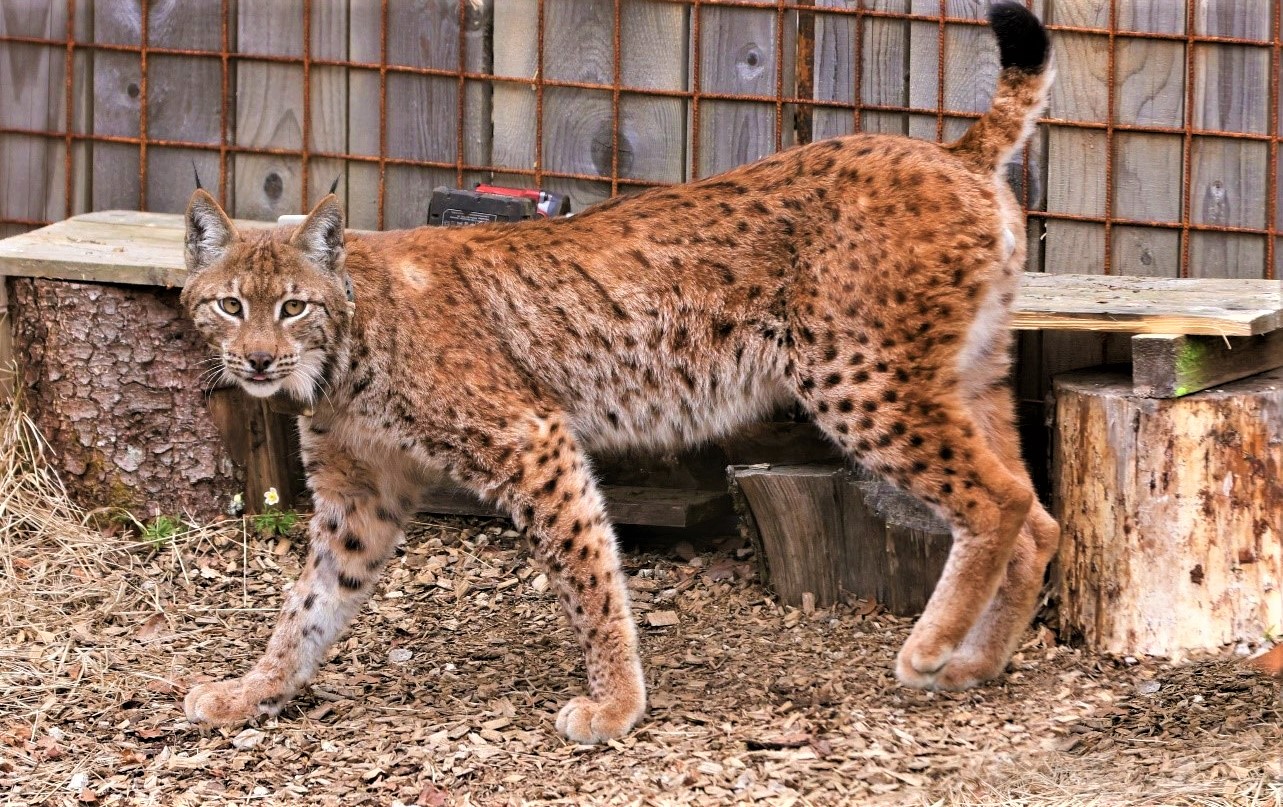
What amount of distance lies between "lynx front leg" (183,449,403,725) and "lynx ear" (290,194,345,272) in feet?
1.86

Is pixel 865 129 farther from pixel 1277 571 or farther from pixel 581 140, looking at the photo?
pixel 1277 571

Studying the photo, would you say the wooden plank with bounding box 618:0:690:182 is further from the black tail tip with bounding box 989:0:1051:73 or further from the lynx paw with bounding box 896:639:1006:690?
the lynx paw with bounding box 896:639:1006:690

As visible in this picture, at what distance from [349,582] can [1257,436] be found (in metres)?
2.60

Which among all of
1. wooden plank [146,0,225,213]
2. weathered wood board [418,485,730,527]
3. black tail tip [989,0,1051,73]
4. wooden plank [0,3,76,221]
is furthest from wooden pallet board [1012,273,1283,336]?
wooden plank [0,3,76,221]

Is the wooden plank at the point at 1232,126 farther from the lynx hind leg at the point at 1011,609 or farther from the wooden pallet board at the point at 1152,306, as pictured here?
the lynx hind leg at the point at 1011,609

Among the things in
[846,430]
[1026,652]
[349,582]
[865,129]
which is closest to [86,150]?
[349,582]

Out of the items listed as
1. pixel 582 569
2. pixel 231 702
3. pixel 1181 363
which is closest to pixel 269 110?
pixel 231 702

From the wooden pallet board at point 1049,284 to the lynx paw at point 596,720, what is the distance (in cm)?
164

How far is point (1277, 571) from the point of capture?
175 inches

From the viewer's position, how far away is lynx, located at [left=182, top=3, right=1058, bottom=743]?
13.9ft

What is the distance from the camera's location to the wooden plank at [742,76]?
18.6 ft

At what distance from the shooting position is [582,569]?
4242 mm

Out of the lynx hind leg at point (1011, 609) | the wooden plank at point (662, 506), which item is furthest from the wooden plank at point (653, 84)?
the lynx hind leg at point (1011, 609)

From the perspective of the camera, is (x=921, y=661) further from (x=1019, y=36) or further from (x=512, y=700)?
(x=1019, y=36)
